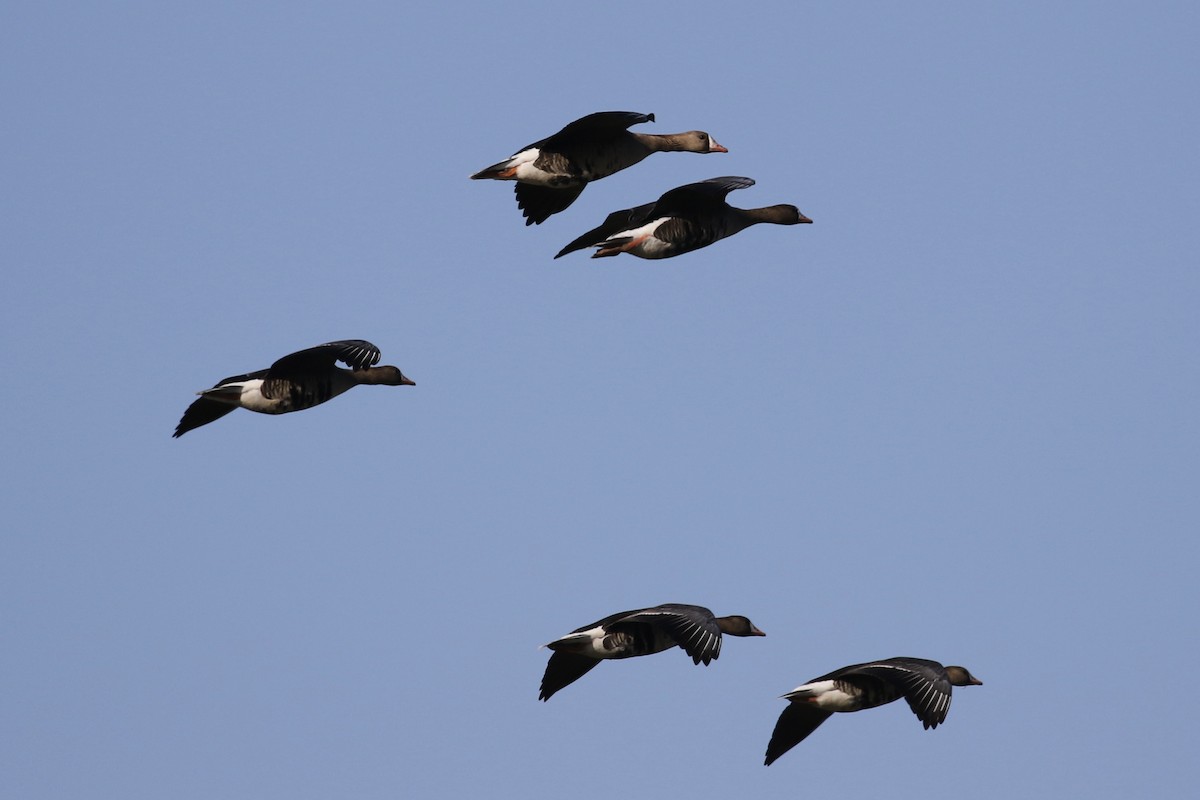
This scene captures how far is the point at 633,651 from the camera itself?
98.4 ft

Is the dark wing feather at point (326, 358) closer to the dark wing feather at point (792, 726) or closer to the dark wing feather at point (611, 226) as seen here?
the dark wing feather at point (611, 226)

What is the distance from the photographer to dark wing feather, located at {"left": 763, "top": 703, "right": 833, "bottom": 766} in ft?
101

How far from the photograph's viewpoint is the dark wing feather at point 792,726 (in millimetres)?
30922

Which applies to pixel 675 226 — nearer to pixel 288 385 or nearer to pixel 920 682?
pixel 288 385

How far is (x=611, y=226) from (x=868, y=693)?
7884 mm

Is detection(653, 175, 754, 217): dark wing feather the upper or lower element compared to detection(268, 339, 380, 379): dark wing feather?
upper

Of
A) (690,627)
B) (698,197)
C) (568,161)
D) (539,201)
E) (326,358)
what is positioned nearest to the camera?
(690,627)

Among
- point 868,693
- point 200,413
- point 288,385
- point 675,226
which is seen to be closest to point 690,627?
point 868,693

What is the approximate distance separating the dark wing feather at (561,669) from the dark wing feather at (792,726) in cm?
275

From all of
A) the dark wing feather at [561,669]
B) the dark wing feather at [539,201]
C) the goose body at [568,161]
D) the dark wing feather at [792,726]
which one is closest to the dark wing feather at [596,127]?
the goose body at [568,161]

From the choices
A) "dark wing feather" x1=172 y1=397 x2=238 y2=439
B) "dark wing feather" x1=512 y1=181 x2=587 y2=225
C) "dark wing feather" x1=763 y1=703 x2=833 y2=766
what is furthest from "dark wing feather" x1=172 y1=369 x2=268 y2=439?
"dark wing feather" x1=763 y1=703 x2=833 y2=766

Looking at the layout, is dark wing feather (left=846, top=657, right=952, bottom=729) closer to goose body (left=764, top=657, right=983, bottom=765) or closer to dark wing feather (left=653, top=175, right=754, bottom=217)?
goose body (left=764, top=657, right=983, bottom=765)

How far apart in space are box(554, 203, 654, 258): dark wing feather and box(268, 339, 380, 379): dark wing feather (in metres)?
3.99

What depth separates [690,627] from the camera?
27.5 meters
